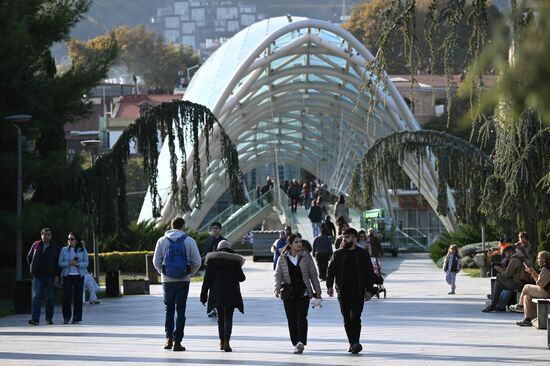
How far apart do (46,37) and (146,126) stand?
3.02 meters

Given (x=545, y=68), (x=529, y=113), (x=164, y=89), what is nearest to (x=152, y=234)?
(x=529, y=113)

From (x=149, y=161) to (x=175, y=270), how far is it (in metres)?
13.3

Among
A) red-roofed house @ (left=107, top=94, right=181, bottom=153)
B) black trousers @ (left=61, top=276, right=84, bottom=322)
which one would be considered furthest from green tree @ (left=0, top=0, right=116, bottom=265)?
red-roofed house @ (left=107, top=94, right=181, bottom=153)

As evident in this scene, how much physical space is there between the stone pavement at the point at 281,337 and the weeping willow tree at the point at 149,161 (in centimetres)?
213

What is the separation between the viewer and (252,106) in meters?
64.4

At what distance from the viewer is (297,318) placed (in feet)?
47.6

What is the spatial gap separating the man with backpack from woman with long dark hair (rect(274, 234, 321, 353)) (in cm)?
103

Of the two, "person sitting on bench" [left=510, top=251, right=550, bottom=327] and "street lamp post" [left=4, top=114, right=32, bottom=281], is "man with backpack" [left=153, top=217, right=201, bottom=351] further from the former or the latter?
"street lamp post" [left=4, top=114, right=32, bottom=281]

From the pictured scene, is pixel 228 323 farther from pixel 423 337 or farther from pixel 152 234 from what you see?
pixel 152 234

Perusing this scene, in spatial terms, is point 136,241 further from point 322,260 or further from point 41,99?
point 41,99

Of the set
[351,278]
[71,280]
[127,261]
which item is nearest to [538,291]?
[351,278]

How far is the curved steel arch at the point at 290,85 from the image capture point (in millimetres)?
55219

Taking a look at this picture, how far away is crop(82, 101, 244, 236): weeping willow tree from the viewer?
26.9 meters

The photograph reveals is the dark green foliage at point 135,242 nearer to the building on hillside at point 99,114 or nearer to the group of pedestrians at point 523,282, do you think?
the group of pedestrians at point 523,282
